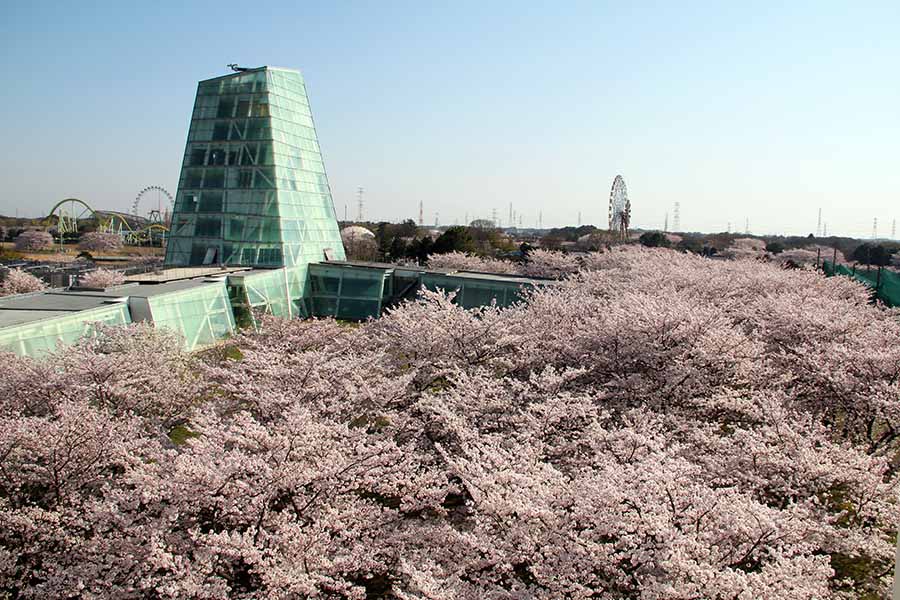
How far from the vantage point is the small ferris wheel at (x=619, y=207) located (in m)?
73.1

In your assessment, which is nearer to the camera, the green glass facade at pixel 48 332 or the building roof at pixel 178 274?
the green glass facade at pixel 48 332

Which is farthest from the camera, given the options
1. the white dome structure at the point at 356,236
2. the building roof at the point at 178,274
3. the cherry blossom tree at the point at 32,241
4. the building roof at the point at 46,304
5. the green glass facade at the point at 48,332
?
the cherry blossom tree at the point at 32,241

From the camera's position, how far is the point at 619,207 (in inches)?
2936

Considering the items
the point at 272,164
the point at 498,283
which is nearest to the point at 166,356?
the point at 498,283

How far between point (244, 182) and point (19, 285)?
12.2 m

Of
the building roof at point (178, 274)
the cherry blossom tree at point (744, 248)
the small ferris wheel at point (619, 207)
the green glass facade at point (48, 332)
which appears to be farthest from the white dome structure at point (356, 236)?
the green glass facade at point (48, 332)

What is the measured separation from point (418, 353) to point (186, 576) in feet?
27.6

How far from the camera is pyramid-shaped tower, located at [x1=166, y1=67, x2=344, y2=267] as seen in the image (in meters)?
35.0

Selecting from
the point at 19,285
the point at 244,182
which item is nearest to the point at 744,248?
the point at 244,182

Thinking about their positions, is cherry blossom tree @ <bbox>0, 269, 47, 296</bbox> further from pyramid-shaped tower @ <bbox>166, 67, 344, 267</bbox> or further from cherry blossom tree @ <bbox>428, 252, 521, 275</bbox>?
cherry blossom tree @ <bbox>428, 252, 521, 275</bbox>

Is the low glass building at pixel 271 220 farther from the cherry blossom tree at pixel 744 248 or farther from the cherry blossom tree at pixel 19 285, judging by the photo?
the cherry blossom tree at pixel 744 248

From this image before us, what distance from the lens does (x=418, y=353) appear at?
51.2 feet

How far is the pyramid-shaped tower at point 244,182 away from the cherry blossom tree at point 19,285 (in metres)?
7.86

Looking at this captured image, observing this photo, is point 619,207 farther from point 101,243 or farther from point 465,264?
point 101,243
